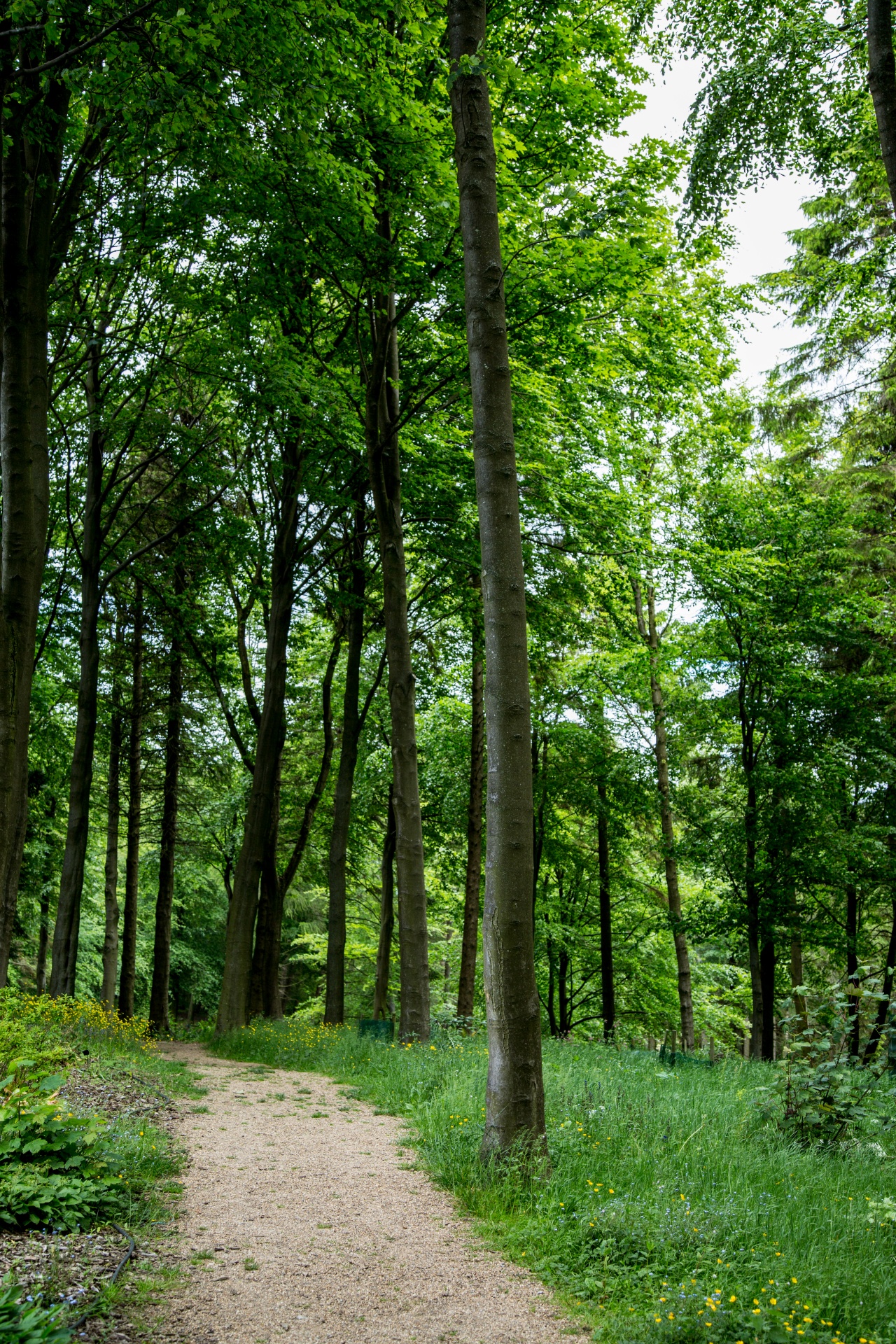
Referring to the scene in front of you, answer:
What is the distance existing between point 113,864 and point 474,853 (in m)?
6.36

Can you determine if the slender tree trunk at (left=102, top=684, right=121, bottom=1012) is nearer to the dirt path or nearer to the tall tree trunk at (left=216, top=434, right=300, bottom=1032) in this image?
the tall tree trunk at (left=216, top=434, right=300, bottom=1032)

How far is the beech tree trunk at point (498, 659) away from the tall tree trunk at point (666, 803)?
32.0 ft

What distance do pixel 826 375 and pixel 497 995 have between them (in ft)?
33.5

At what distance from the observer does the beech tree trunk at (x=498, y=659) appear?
5.44 meters

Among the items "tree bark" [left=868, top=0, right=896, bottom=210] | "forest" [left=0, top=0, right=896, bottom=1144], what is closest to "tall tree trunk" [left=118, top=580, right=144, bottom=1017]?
"forest" [left=0, top=0, right=896, bottom=1144]

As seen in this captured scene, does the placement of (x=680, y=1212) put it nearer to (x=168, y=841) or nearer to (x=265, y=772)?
(x=265, y=772)

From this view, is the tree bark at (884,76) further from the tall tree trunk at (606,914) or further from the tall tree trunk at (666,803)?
the tall tree trunk at (606,914)

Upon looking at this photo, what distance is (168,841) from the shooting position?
54.3 ft

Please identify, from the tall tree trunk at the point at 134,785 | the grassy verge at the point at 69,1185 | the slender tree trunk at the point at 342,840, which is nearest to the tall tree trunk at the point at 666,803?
the slender tree trunk at the point at 342,840

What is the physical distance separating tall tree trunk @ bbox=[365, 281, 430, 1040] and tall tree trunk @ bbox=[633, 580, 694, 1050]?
568cm

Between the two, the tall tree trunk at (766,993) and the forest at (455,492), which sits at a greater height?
the forest at (455,492)

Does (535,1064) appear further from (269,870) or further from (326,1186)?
(269,870)

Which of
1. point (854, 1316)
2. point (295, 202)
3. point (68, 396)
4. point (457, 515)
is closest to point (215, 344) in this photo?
point (295, 202)

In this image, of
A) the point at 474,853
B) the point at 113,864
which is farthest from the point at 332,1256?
the point at 113,864
